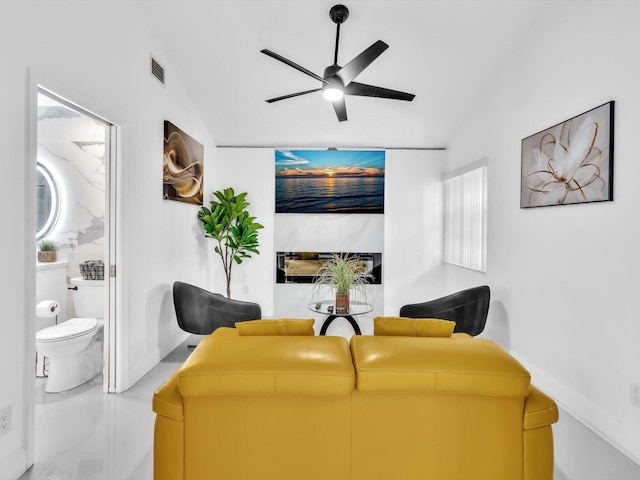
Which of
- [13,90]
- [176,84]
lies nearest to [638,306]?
[13,90]

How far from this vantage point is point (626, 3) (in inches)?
91.1

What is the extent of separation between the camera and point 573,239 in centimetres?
279

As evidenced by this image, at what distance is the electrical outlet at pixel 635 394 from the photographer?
221cm

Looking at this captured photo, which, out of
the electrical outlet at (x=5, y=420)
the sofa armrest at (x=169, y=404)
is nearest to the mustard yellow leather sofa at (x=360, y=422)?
the sofa armrest at (x=169, y=404)

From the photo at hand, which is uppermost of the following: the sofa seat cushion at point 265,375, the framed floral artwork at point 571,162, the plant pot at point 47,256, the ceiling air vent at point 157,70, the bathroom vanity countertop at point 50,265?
the ceiling air vent at point 157,70

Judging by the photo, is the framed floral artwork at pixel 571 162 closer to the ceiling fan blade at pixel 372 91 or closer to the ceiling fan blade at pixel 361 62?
the ceiling fan blade at pixel 372 91

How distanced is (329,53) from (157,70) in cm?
163

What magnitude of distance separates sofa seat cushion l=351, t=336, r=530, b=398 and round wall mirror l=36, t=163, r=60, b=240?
3.96 meters

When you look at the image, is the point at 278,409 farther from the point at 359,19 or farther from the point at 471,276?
the point at 471,276

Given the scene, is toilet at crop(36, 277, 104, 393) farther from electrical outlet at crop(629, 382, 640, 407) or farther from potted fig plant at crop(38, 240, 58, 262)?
electrical outlet at crop(629, 382, 640, 407)

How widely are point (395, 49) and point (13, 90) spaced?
3045mm

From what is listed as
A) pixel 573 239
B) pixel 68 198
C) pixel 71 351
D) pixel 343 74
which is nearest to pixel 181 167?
pixel 68 198

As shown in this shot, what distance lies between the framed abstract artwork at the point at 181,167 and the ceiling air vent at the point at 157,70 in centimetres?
40

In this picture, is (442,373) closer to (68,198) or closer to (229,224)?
(229,224)
